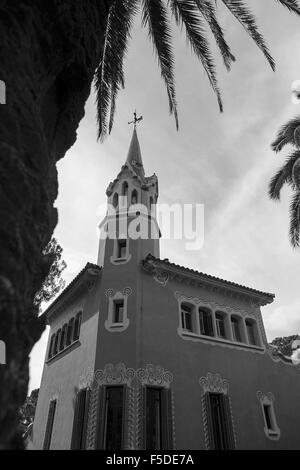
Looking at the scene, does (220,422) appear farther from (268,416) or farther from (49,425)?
(49,425)

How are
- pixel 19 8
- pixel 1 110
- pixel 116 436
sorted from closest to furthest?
1. pixel 1 110
2. pixel 19 8
3. pixel 116 436

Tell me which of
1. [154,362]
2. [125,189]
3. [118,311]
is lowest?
[154,362]

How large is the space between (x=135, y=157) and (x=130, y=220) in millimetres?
5579

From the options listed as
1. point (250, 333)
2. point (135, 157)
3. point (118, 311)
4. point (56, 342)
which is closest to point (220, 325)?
point (250, 333)

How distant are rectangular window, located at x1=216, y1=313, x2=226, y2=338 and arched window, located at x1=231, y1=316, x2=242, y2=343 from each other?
0.53 metres

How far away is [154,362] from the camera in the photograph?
1215cm

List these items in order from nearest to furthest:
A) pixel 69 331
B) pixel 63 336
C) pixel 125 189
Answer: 1. pixel 69 331
2. pixel 63 336
3. pixel 125 189

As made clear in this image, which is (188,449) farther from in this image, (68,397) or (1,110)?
(1,110)

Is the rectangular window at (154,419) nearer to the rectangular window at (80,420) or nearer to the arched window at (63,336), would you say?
the rectangular window at (80,420)

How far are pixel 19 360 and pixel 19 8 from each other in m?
3.60

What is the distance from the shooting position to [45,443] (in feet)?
44.7

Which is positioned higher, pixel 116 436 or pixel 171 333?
pixel 171 333

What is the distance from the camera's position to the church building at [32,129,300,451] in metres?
11.4
